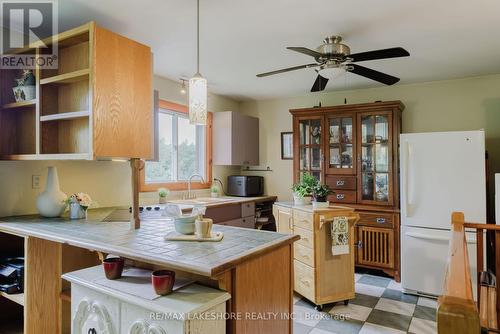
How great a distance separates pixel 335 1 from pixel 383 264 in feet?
9.53

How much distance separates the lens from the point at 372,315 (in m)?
2.72

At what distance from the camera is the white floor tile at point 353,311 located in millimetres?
2699

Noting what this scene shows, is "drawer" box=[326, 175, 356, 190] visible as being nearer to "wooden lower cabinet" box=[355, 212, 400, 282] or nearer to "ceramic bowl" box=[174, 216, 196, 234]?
"wooden lower cabinet" box=[355, 212, 400, 282]

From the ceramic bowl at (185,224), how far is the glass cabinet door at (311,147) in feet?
8.93

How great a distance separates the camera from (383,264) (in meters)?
3.65

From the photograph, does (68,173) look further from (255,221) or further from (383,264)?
(383,264)

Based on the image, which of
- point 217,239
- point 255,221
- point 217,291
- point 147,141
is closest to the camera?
point 217,291

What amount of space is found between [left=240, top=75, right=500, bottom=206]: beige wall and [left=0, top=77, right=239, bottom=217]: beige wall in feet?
6.08

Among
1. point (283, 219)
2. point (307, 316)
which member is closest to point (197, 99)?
point (283, 219)

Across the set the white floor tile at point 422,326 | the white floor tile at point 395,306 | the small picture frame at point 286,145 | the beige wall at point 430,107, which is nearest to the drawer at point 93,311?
the white floor tile at point 422,326

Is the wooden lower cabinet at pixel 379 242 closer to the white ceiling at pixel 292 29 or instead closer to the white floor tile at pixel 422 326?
the white floor tile at pixel 422 326

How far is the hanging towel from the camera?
9.05ft

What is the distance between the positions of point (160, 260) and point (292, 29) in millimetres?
1941

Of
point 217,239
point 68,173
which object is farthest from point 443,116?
point 68,173
